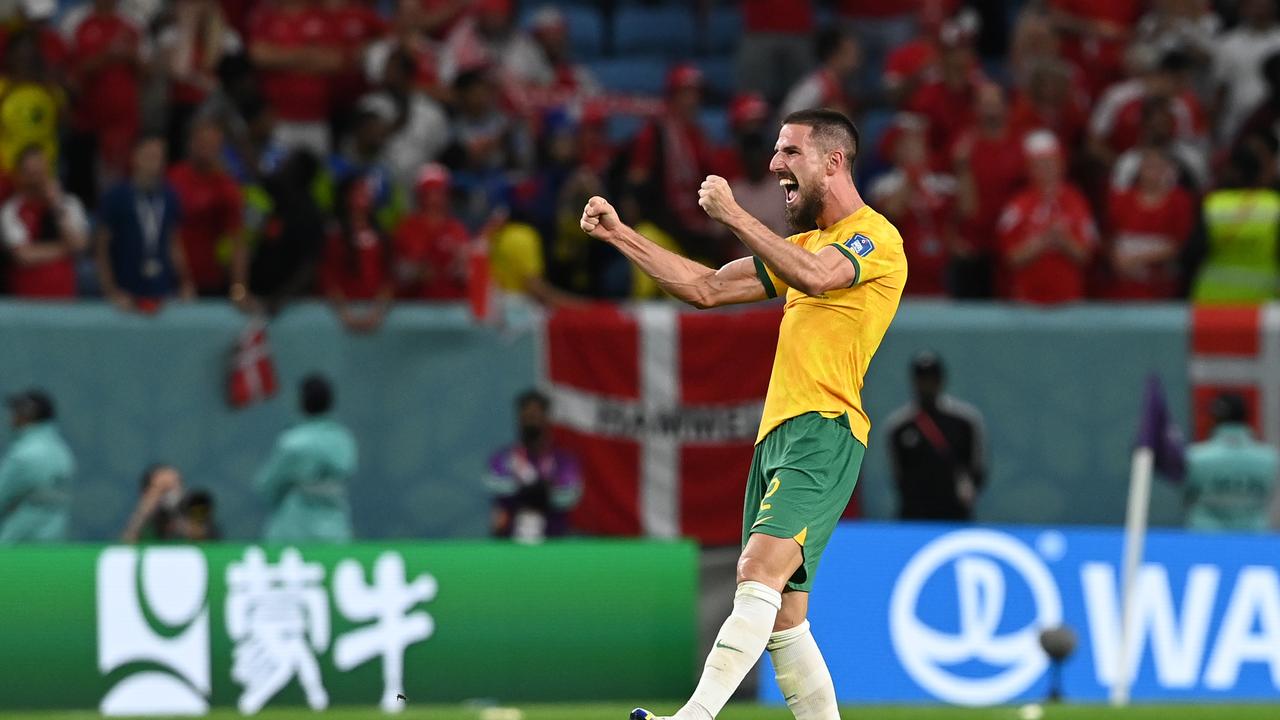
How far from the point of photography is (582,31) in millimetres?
19516

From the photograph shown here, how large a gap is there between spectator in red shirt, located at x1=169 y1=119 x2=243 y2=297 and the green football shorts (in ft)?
27.9

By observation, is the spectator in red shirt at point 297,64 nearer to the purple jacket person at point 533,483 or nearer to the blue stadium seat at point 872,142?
the purple jacket person at point 533,483

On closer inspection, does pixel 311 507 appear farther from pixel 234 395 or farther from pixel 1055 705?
pixel 1055 705

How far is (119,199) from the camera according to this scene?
1466cm

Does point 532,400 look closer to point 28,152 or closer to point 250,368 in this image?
point 250,368

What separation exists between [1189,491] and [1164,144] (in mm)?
2719

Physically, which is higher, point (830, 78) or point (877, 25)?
point (877, 25)

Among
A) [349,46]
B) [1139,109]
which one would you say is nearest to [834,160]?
[1139,109]

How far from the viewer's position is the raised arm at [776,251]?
22.1ft

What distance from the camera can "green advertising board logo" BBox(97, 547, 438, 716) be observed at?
12695mm

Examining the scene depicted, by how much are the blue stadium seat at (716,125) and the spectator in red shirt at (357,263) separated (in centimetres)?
349

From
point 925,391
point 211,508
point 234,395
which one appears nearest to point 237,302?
point 234,395

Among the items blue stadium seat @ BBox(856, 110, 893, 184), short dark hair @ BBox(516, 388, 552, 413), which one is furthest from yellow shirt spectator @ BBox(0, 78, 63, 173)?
blue stadium seat @ BBox(856, 110, 893, 184)

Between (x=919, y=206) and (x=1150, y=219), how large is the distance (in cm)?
164
